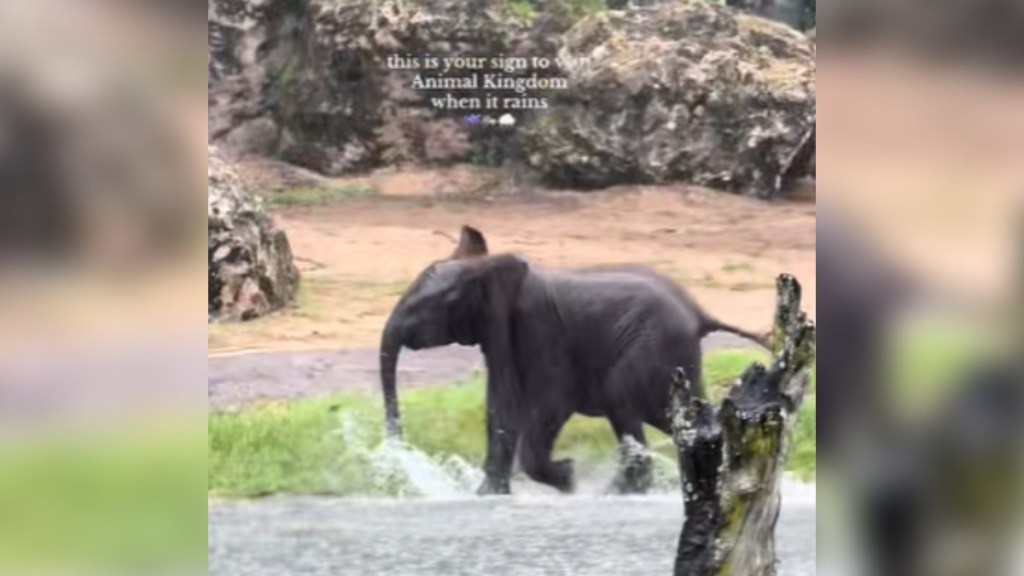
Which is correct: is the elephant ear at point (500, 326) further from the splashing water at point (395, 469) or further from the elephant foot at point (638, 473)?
the elephant foot at point (638, 473)

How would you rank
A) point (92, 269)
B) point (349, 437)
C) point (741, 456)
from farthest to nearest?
point (349, 437)
point (741, 456)
point (92, 269)

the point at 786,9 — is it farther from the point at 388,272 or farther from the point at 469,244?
the point at 388,272

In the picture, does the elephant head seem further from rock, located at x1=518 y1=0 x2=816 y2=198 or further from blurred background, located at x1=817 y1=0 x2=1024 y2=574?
blurred background, located at x1=817 y1=0 x2=1024 y2=574

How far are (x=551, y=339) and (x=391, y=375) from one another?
0.53 metres

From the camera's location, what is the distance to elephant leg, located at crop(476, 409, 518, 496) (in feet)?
12.2

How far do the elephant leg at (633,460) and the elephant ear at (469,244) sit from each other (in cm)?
70

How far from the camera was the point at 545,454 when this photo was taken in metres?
3.73

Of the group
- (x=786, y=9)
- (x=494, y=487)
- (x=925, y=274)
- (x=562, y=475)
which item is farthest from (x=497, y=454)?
(x=786, y=9)

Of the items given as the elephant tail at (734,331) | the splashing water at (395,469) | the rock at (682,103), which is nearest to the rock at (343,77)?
the rock at (682,103)

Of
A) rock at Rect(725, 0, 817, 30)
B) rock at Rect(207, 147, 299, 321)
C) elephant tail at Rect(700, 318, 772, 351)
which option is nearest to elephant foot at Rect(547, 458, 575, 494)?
elephant tail at Rect(700, 318, 772, 351)

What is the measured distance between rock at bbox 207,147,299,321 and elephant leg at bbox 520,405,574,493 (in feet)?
2.89

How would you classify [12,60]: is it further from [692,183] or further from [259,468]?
[692,183]

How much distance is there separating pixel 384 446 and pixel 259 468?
393mm

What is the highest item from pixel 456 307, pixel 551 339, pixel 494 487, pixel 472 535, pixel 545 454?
pixel 456 307
